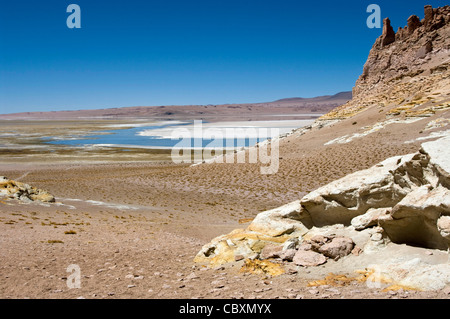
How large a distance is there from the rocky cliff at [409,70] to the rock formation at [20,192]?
24.9 meters

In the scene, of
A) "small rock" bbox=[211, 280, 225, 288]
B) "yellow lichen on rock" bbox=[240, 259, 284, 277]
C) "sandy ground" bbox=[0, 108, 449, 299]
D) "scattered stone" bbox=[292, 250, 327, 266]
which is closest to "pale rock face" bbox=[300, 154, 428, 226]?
"scattered stone" bbox=[292, 250, 327, 266]

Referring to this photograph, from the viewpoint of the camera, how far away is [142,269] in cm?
671

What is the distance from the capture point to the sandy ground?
5418 millimetres

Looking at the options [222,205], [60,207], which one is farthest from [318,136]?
[60,207]

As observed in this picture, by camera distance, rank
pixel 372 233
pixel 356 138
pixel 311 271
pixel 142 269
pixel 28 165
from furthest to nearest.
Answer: pixel 28 165
pixel 356 138
pixel 142 269
pixel 372 233
pixel 311 271

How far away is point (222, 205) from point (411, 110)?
61.6 feet

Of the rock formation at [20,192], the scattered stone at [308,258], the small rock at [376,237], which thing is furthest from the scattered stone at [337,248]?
the rock formation at [20,192]

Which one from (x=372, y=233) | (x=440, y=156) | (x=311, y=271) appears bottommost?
(x=311, y=271)

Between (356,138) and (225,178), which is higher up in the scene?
(356,138)

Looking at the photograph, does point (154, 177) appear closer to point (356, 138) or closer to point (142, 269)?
A: point (356, 138)

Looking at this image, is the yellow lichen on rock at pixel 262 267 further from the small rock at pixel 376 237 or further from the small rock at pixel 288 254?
the small rock at pixel 376 237

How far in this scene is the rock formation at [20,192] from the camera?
47.7 feet

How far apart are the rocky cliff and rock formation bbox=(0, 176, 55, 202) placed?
81.6 feet

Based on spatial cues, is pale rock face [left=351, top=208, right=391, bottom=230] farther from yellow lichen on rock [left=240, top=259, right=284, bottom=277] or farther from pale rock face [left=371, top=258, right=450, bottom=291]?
yellow lichen on rock [left=240, top=259, right=284, bottom=277]
